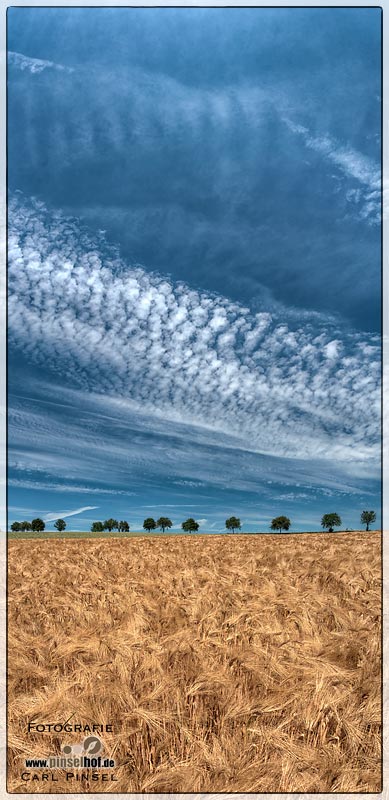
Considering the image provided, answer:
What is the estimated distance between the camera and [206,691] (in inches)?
157

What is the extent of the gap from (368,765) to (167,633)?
2673 mm

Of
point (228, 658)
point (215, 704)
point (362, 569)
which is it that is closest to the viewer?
point (215, 704)

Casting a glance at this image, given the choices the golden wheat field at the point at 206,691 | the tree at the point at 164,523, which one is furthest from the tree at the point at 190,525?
the golden wheat field at the point at 206,691

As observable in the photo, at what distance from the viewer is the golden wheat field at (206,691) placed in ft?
→ 11.0

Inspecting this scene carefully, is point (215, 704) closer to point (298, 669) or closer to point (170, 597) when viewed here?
point (298, 669)

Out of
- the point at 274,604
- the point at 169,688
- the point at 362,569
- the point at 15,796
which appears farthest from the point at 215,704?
the point at 362,569

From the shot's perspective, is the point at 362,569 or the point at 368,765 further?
the point at 362,569

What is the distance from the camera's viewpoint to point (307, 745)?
3.50 metres

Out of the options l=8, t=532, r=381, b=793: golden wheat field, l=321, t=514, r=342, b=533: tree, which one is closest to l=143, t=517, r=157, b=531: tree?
l=321, t=514, r=342, b=533: tree

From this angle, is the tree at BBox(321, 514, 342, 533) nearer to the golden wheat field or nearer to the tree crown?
the tree crown

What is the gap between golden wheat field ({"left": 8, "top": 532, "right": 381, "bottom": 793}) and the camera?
3.36m
